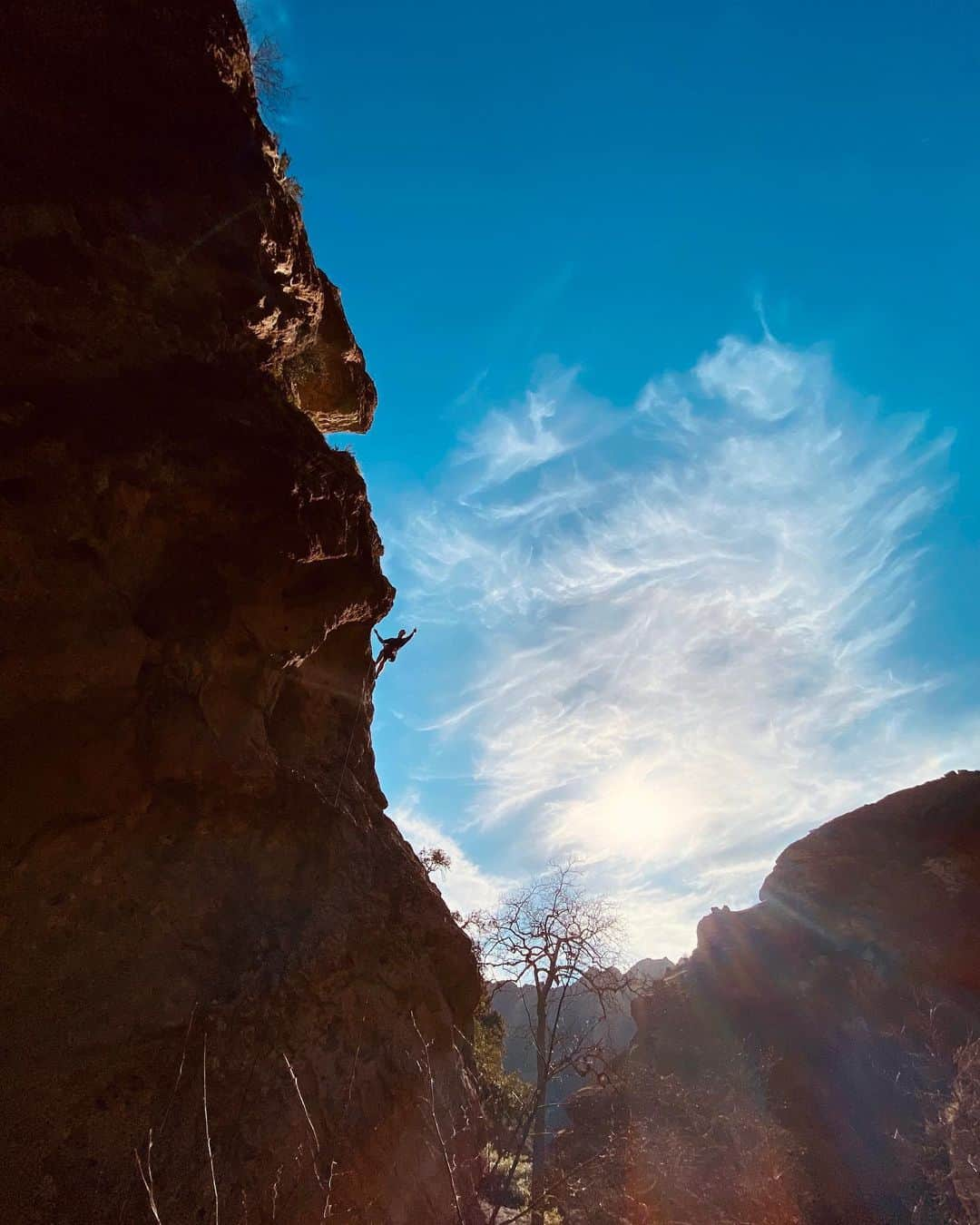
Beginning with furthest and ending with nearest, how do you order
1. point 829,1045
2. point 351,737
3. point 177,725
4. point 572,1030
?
point 572,1030, point 829,1045, point 351,737, point 177,725

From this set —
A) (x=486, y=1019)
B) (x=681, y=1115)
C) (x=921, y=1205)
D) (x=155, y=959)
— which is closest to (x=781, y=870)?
(x=681, y=1115)

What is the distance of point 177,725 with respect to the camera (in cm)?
536

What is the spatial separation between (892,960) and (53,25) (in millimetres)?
37916

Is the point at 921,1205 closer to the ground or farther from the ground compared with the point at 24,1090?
closer to the ground

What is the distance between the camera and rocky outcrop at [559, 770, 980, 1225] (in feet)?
69.9

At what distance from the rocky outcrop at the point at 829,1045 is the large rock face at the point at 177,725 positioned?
19855 mm

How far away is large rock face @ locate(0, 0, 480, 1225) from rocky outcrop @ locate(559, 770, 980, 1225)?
19855 millimetres

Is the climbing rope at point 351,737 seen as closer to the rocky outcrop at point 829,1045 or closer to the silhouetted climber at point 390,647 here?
the silhouetted climber at point 390,647

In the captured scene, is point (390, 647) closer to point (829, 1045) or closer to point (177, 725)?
point (177, 725)

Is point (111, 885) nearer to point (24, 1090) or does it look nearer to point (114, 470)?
point (24, 1090)

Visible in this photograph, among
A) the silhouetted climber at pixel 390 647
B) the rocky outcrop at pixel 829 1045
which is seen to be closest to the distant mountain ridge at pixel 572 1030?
the rocky outcrop at pixel 829 1045

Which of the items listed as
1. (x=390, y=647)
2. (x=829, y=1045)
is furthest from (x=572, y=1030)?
(x=390, y=647)

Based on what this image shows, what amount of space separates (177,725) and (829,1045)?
34.4m

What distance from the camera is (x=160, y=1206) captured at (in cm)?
376
